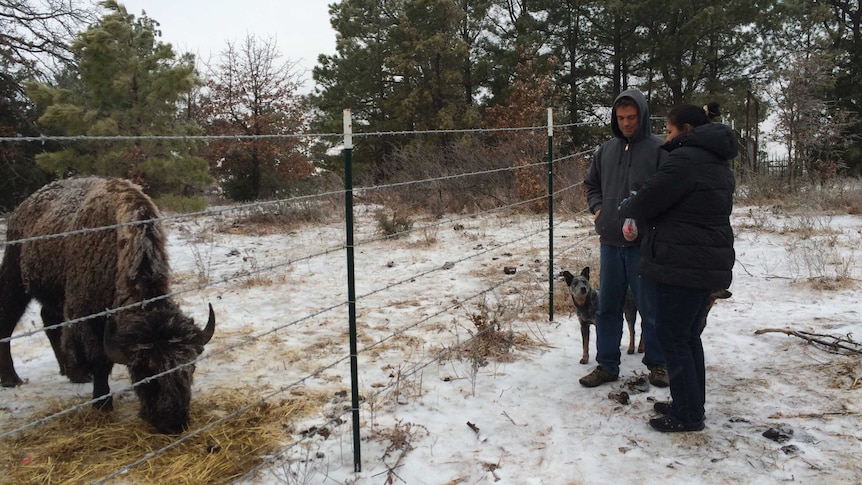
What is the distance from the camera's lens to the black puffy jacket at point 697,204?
3.16 metres

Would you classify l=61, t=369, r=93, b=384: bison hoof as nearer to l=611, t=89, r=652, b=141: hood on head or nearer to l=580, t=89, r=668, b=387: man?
l=580, t=89, r=668, b=387: man

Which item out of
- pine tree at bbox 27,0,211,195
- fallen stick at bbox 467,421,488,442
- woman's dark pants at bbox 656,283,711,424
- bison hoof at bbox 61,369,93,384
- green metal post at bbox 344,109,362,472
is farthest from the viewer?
pine tree at bbox 27,0,211,195

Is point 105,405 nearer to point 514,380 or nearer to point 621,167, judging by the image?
point 514,380

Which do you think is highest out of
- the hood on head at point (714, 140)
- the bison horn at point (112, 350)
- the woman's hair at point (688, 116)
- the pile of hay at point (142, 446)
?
the woman's hair at point (688, 116)

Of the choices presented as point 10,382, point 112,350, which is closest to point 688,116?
point 112,350

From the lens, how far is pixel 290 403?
4086mm

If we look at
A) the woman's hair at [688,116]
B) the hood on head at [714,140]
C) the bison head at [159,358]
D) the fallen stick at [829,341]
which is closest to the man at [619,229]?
the woman's hair at [688,116]

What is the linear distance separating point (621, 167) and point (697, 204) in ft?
3.21

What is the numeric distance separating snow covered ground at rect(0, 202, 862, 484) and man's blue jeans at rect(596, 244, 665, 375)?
24 centimetres

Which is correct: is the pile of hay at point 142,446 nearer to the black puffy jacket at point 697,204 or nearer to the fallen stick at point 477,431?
the fallen stick at point 477,431

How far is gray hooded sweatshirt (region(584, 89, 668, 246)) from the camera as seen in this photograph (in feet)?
12.9

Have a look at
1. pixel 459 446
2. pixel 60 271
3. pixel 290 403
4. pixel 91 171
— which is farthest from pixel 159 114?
pixel 459 446

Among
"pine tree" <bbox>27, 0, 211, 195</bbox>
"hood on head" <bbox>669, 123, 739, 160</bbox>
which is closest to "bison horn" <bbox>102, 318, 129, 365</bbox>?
"hood on head" <bbox>669, 123, 739, 160</bbox>

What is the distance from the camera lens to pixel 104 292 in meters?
4.18
